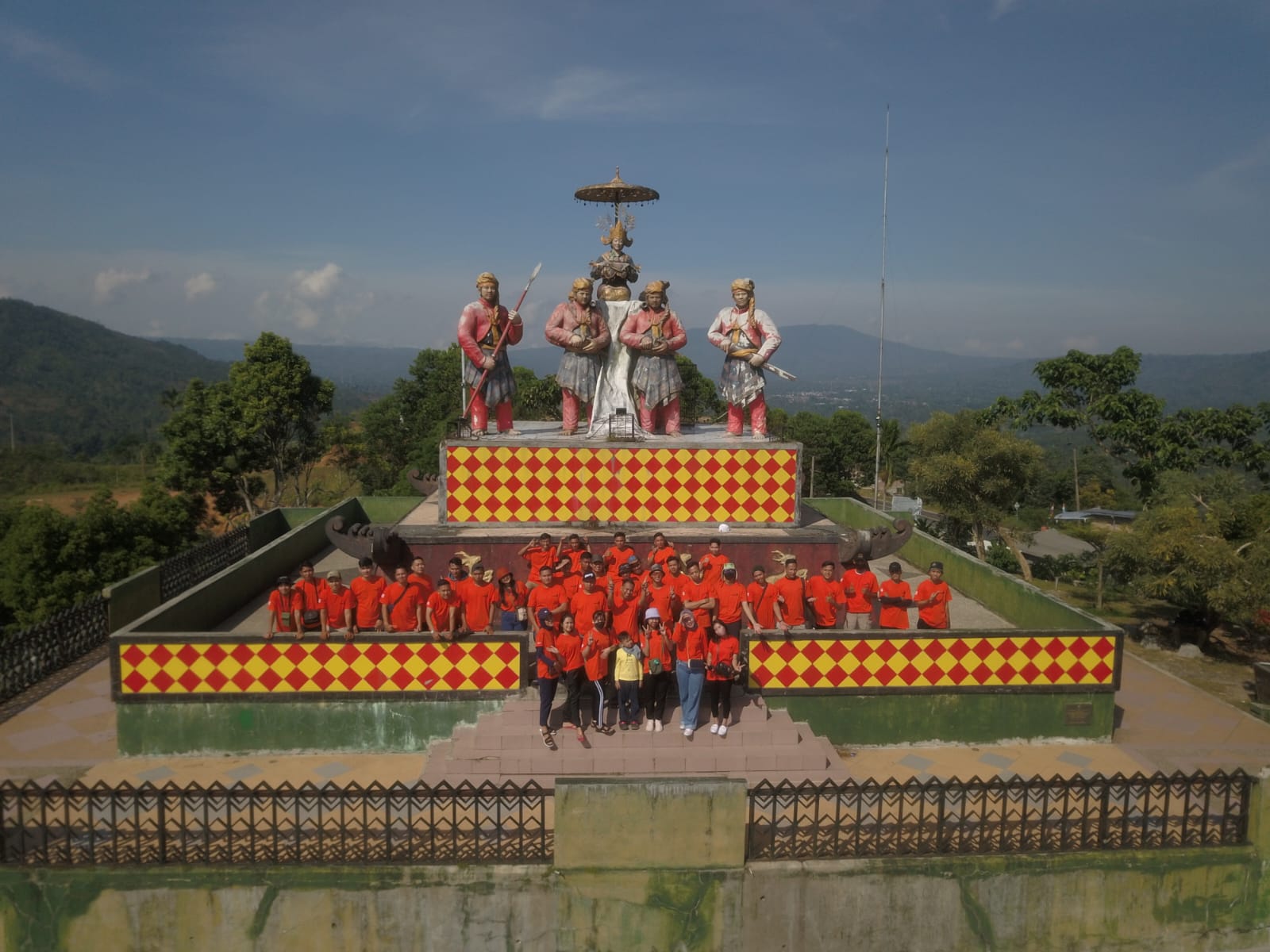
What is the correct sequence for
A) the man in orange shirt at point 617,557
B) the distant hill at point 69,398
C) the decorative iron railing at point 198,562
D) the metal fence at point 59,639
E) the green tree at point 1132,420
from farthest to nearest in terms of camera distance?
the distant hill at point 69,398, the green tree at point 1132,420, the decorative iron railing at point 198,562, the metal fence at point 59,639, the man in orange shirt at point 617,557

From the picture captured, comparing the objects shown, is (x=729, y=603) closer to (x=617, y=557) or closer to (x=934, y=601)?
(x=617, y=557)

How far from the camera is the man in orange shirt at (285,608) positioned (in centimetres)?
993

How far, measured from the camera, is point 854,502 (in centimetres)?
2098

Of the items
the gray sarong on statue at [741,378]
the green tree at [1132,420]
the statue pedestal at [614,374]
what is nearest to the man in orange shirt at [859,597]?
the gray sarong on statue at [741,378]

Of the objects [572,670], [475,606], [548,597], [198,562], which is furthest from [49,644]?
[572,670]

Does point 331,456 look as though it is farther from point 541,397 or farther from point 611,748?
point 611,748

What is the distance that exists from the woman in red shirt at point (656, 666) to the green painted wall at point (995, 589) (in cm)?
539

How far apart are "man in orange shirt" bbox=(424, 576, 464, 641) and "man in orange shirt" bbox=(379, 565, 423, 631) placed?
0.23m

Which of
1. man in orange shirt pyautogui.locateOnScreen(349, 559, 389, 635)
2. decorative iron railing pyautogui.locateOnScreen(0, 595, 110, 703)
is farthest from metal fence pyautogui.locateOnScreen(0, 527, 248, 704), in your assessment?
man in orange shirt pyautogui.locateOnScreen(349, 559, 389, 635)

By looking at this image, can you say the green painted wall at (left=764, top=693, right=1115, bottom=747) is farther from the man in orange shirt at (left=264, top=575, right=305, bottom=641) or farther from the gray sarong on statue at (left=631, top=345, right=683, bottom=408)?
the gray sarong on statue at (left=631, top=345, right=683, bottom=408)

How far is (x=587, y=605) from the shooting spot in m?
9.44

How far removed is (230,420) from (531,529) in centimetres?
2069

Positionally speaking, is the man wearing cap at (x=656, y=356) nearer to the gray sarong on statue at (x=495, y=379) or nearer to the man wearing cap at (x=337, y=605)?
the gray sarong on statue at (x=495, y=379)

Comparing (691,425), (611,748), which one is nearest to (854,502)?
(691,425)
